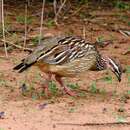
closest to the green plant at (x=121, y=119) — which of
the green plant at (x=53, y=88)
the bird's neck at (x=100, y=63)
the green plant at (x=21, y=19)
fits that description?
the green plant at (x=53, y=88)

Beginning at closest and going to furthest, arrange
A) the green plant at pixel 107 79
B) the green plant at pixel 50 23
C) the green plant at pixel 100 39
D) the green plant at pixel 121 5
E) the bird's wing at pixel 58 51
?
the bird's wing at pixel 58 51 < the green plant at pixel 107 79 < the green plant at pixel 100 39 < the green plant at pixel 50 23 < the green plant at pixel 121 5

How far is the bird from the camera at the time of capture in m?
8.09

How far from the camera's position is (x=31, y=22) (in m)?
12.4

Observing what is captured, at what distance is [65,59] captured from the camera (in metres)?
8.20

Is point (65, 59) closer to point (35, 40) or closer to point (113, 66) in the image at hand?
point (113, 66)

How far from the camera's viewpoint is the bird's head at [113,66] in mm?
8547

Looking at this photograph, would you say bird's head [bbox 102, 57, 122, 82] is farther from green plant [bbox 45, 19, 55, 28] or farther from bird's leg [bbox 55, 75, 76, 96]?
green plant [bbox 45, 19, 55, 28]

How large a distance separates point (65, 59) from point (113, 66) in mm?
754

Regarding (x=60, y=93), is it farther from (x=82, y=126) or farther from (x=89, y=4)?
(x=89, y=4)

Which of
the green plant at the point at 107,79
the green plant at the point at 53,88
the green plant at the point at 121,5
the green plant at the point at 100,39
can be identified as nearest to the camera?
the green plant at the point at 53,88

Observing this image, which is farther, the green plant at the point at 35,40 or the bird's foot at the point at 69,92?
the green plant at the point at 35,40

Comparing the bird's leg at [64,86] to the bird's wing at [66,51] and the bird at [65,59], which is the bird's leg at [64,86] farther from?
the bird's wing at [66,51]

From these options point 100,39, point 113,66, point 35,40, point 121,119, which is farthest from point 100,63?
point 100,39

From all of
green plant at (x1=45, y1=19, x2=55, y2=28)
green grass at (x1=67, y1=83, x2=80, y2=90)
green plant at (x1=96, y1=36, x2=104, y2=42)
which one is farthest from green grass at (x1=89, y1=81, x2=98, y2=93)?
green plant at (x1=45, y1=19, x2=55, y2=28)
